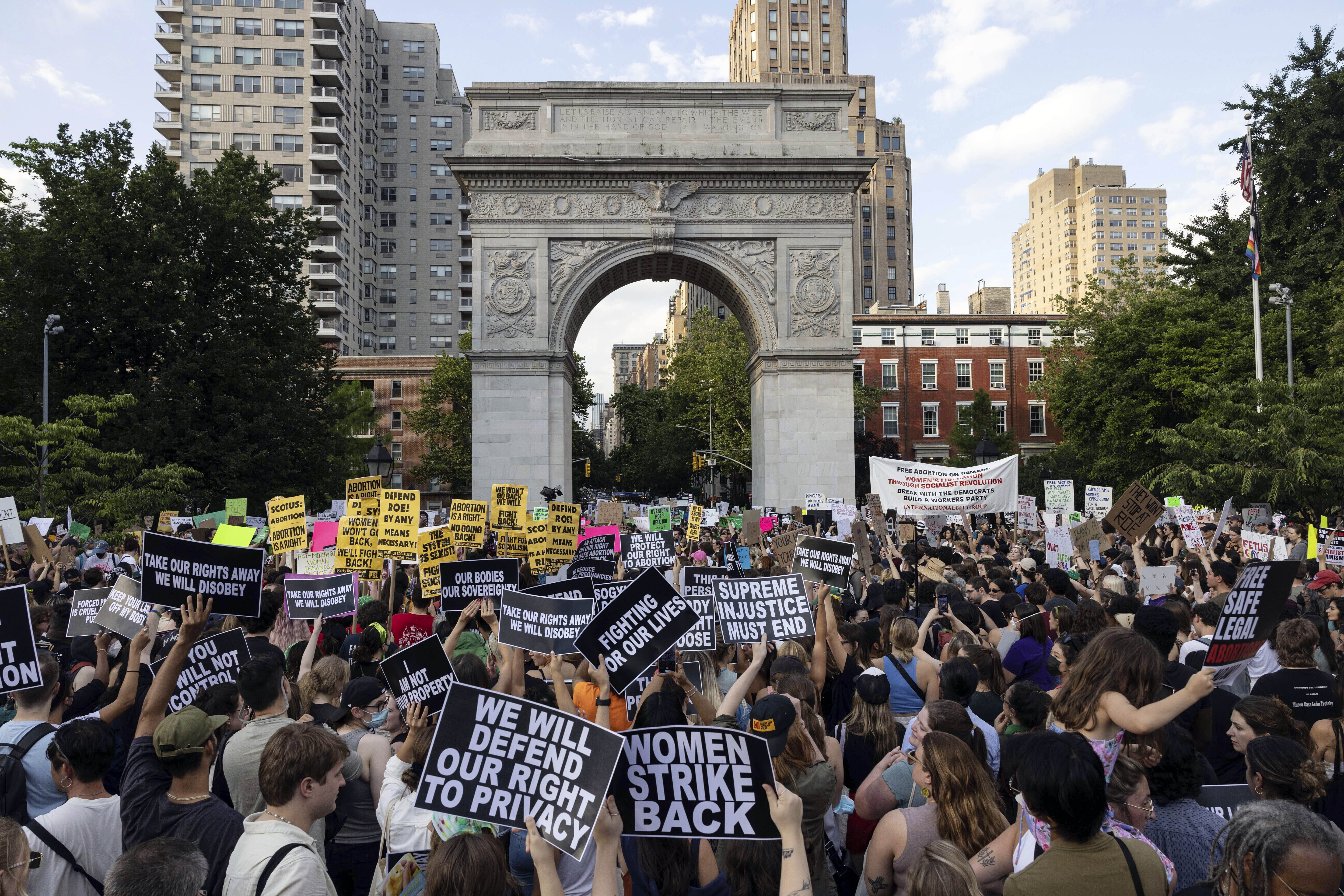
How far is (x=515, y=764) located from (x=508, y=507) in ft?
33.5

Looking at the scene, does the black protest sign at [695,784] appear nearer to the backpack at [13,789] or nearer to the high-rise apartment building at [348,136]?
the backpack at [13,789]

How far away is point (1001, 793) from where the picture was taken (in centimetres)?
454

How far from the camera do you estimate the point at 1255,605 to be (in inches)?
200

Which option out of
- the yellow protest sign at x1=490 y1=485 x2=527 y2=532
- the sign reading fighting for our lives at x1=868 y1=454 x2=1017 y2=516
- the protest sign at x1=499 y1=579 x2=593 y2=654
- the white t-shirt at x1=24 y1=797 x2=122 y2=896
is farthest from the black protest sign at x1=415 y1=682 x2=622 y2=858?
the sign reading fighting for our lives at x1=868 y1=454 x2=1017 y2=516

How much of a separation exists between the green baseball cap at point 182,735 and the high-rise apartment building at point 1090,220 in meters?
180

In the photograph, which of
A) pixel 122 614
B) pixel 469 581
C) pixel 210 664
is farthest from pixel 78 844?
pixel 469 581

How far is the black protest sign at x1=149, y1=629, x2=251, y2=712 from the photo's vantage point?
18.5 feet

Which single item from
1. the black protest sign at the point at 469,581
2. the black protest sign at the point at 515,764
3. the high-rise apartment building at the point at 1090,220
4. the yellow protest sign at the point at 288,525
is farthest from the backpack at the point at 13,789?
the high-rise apartment building at the point at 1090,220

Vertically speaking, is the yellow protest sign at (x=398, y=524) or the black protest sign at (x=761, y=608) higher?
the yellow protest sign at (x=398, y=524)

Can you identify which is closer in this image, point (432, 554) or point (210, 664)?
point (210, 664)

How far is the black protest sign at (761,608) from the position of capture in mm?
6562

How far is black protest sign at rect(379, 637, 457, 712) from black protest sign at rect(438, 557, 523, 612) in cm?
261

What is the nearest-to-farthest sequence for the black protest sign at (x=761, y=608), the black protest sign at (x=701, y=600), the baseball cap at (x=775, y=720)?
the baseball cap at (x=775, y=720), the black protest sign at (x=701, y=600), the black protest sign at (x=761, y=608)

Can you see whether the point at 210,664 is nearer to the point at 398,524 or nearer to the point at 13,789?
the point at 13,789
